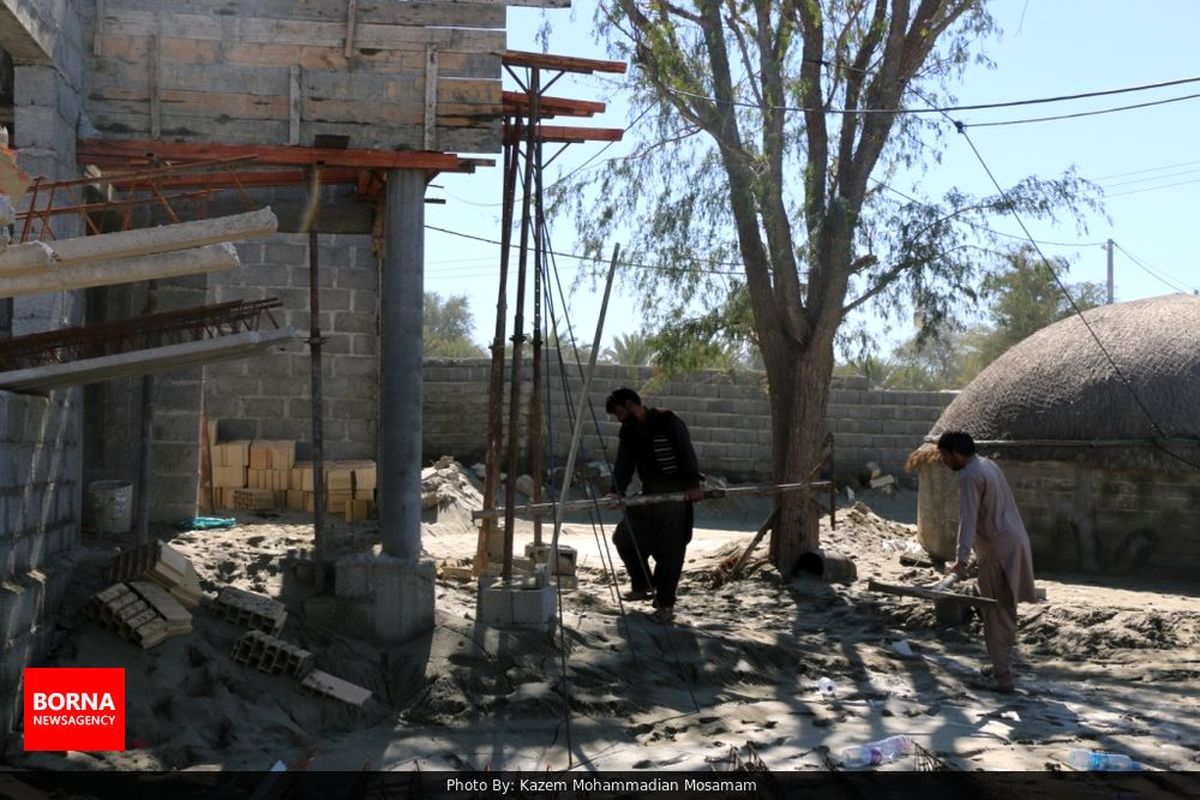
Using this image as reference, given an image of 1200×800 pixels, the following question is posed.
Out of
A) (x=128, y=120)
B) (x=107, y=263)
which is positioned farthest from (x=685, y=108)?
(x=107, y=263)

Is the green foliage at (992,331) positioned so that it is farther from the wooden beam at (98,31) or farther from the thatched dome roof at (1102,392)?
the wooden beam at (98,31)

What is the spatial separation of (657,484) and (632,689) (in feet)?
7.08

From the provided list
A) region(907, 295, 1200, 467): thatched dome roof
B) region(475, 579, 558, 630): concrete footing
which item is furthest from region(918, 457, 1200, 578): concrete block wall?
region(475, 579, 558, 630): concrete footing

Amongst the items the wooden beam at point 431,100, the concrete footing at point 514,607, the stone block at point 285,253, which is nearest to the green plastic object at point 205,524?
the concrete footing at point 514,607

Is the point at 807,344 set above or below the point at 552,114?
below

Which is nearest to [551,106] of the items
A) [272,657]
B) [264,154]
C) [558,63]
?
[558,63]

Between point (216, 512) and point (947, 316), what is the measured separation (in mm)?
7093

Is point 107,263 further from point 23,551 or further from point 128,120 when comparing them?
point 128,120

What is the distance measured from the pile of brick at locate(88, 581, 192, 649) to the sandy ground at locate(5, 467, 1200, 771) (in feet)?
0.24

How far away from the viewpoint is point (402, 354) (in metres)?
8.41

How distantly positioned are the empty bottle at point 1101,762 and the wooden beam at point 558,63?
527 centimetres

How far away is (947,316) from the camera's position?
12.8 metres

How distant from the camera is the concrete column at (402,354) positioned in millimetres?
8352

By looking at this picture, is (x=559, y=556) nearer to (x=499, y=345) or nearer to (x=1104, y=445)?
(x=499, y=345)
